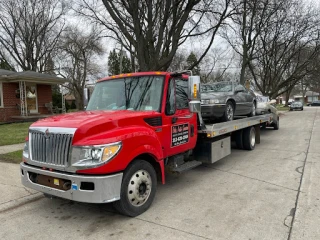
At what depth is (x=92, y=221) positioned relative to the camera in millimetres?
3902

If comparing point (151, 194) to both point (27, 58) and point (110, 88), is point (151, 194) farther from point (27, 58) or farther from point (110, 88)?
point (27, 58)

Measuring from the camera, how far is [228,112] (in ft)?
25.4

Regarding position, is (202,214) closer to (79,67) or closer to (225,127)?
(225,127)

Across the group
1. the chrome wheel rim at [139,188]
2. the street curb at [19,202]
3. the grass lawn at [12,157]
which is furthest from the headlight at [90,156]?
the grass lawn at [12,157]

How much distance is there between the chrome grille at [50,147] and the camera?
353cm

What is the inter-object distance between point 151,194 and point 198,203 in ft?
2.80

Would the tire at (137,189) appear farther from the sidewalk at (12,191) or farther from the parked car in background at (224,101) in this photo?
the parked car in background at (224,101)

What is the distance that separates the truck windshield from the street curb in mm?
1877

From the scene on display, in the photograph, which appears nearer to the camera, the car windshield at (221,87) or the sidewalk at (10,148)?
the car windshield at (221,87)

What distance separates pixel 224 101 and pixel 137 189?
14.4 ft

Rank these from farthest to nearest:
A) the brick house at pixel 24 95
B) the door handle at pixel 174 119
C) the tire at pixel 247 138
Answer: the brick house at pixel 24 95, the tire at pixel 247 138, the door handle at pixel 174 119

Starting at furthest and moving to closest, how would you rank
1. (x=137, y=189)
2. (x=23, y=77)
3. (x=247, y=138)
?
1. (x=23, y=77)
2. (x=247, y=138)
3. (x=137, y=189)

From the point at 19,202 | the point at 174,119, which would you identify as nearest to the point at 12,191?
the point at 19,202

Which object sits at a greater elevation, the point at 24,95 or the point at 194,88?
the point at 24,95
